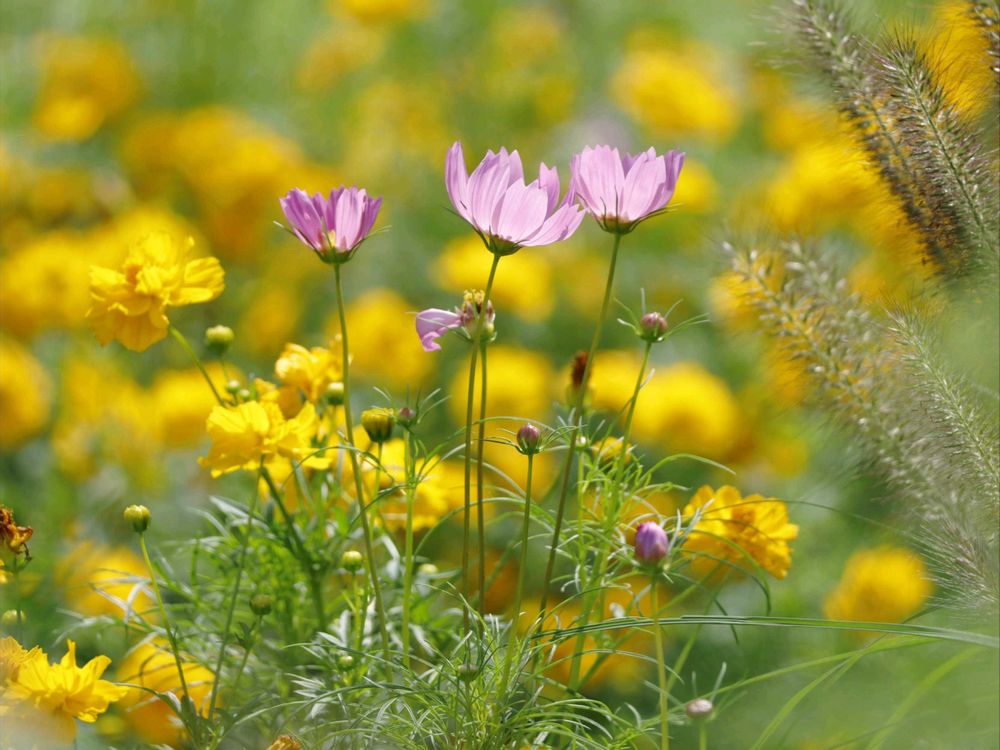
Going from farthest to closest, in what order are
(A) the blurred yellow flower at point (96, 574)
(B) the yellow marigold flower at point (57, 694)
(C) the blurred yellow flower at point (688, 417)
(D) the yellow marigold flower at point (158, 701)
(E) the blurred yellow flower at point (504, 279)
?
(E) the blurred yellow flower at point (504, 279)
(C) the blurred yellow flower at point (688, 417)
(A) the blurred yellow flower at point (96, 574)
(D) the yellow marigold flower at point (158, 701)
(B) the yellow marigold flower at point (57, 694)

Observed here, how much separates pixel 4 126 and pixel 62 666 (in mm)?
2343

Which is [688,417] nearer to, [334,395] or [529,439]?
[334,395]

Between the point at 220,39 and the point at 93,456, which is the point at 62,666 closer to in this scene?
the point at 93,456

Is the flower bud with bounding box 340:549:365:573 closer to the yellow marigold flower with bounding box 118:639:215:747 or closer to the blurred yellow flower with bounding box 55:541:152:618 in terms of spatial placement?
the yellow marigold flower with bounding box 118:639:215:747

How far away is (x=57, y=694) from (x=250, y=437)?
0.68 ft

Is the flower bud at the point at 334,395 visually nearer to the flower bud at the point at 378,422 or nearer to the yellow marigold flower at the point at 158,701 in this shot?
the flower bud at the point at 378,422

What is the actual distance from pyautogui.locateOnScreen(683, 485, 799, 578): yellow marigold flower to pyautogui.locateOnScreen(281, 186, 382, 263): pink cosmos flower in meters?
0.31

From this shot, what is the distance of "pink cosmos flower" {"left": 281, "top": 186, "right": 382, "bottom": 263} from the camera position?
83 cm

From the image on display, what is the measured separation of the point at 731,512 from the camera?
97 cm

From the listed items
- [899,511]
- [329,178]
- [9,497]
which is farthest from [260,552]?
[329,178]

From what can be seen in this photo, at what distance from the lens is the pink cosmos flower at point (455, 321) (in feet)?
2.75

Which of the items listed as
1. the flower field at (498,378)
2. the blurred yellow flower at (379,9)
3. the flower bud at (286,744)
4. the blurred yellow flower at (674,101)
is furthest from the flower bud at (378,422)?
the blurred yellow flower at (379,9)

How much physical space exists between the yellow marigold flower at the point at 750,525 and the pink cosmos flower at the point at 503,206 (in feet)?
0.81

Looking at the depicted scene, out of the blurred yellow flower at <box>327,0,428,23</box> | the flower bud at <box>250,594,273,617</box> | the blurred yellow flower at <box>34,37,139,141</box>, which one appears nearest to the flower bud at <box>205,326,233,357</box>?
the flower bud at <box>250,594,273,617</box>
